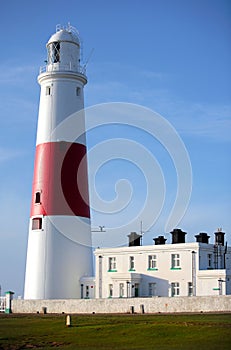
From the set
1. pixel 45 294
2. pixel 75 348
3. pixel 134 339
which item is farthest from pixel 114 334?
pixel 45 294

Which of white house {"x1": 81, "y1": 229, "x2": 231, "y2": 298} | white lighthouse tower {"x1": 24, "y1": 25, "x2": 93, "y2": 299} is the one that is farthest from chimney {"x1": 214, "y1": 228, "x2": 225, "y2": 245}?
white lighthouse tower {"x1": 24, "y1": 25, "x2": 93, "y2": 299}

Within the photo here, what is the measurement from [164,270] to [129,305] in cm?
662

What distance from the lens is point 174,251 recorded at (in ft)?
130

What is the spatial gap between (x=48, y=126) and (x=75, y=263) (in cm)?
814

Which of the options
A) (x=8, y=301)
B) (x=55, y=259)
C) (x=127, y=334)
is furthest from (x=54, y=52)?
(x=127, y=334)

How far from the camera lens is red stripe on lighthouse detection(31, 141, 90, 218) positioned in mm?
38781

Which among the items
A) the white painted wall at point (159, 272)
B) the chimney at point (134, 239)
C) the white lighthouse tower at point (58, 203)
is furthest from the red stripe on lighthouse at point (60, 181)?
the chimney at point (134, 239)

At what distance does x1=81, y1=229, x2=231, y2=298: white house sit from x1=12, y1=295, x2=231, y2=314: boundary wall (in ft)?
12.5

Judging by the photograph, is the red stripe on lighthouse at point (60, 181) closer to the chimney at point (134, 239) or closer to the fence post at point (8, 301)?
the fence post at point (8, 301)

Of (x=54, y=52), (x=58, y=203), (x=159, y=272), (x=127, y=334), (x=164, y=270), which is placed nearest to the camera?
(x=127, y=334)

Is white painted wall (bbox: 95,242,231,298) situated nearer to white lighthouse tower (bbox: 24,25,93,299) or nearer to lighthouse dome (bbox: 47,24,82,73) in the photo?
white lighthouse tower (bbox: 24,25,93,299)

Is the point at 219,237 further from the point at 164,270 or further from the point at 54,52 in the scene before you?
the point at 54,52

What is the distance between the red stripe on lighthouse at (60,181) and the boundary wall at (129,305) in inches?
209

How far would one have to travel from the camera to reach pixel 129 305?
111ft
